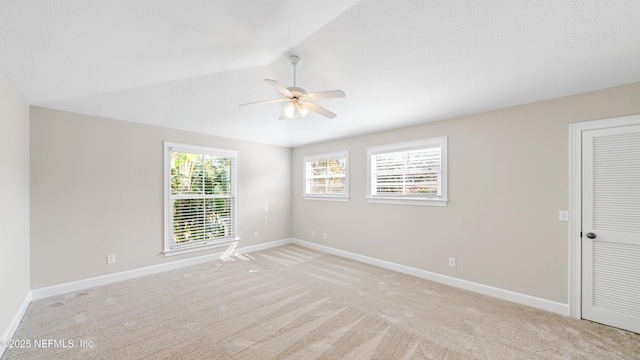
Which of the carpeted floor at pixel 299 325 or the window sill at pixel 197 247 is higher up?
the window sill at pixel 197 247

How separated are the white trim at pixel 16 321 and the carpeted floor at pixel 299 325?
0.18 feet

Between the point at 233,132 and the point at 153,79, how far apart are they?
1.99 meters

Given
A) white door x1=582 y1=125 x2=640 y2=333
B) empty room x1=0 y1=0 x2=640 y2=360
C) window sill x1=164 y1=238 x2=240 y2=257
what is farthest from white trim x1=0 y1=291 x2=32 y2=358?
white door x1=582 y1=125 x2=640 y2=333

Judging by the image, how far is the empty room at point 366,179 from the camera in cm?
214

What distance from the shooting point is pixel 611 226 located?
8.67 ft

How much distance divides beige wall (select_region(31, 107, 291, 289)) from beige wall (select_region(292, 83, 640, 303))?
13.0ft

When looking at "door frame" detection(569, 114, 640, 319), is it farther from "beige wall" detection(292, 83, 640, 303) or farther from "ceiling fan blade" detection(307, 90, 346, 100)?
"ceiling fan blade" detection(307, 90, 346, 100)

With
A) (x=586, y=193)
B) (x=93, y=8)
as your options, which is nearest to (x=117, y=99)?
(x=93, y=8)

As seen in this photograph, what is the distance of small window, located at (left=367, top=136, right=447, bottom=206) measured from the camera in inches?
153

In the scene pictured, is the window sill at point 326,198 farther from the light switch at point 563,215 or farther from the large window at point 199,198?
the light switch at point 563,215

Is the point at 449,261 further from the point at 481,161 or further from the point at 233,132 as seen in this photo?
the point at 233,132

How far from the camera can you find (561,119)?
289 centimetres

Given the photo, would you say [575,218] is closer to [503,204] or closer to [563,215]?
[563,215]

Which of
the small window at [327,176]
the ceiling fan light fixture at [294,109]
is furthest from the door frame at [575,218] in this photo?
the small window at [327,176]
